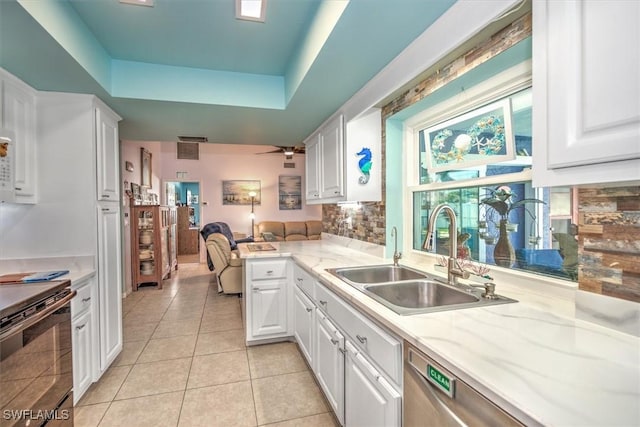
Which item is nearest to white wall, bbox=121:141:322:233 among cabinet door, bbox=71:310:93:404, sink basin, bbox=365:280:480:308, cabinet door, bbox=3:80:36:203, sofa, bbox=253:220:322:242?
sofa, bbox=253:220:322:242

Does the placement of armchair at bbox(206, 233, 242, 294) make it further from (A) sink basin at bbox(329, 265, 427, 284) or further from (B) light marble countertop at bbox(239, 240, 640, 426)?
(B) light marble countertop at bbox(239, 240, 640, 426)

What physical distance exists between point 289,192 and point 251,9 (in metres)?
6.30

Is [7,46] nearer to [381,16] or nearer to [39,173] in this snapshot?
[39,173]

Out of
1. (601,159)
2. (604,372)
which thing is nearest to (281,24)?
(601,159)

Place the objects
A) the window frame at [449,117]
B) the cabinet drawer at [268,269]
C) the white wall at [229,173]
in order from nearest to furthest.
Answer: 1. the window frame at [449,117]
2. the cabinet drawer at [268,269]
3. the white wall at [229,173]

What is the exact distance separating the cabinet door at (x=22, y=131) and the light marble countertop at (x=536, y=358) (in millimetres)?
2343

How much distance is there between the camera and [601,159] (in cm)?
75

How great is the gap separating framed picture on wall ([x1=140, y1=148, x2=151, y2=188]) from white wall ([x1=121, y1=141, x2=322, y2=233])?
2.08ft

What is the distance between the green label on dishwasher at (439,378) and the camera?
873 millimetres

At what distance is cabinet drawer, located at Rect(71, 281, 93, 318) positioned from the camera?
199 cm

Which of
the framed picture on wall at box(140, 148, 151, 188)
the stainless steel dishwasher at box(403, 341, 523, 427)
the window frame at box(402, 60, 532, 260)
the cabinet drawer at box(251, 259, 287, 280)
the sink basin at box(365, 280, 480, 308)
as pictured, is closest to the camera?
the stainless steel dishwasher at box(403, 341, 523, 427)

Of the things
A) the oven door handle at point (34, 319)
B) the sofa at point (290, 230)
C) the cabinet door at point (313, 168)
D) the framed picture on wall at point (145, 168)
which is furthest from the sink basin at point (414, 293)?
the sofa at point (290, 230)

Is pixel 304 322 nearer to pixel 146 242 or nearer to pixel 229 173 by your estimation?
pixel 146 242

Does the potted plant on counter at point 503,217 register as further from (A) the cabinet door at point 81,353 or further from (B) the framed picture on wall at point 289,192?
(B) the framed picture on wall at point 289,192
